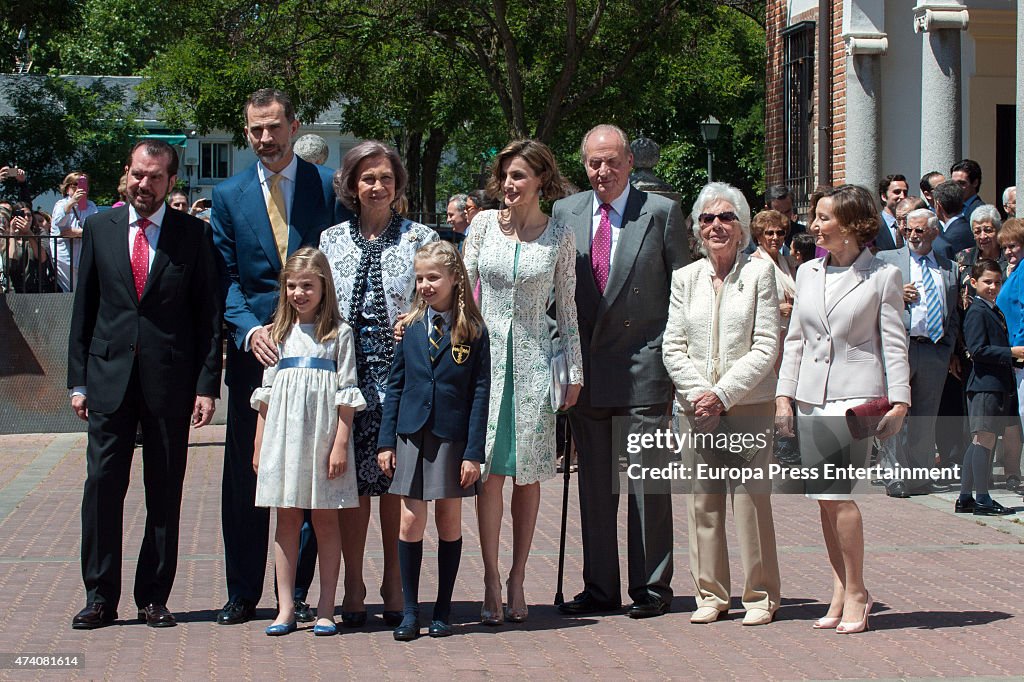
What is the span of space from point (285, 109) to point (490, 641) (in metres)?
2.46

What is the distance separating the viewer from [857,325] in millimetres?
6352

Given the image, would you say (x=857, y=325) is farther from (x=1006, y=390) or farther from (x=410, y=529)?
(x=1006, y=390)

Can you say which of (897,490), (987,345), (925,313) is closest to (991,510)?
(897,490)

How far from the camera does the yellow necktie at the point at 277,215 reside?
675cm

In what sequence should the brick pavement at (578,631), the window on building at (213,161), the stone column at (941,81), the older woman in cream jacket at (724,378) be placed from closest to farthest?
the brick pavement at (578,631), the older woman in cream jacket at (724,378), the stone column at (941,81), the window on building at (213,161)

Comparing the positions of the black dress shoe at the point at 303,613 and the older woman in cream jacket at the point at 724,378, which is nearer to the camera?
the older woman in cream jacket at the point at 724,378

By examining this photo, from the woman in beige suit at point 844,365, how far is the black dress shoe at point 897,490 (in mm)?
4351

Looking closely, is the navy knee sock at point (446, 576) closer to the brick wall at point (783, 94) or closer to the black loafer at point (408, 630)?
the black loafer at point (408, 630)

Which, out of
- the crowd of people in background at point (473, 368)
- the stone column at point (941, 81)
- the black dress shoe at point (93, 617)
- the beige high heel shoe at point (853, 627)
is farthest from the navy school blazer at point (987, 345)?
the black dress shoe at point (93, 617)

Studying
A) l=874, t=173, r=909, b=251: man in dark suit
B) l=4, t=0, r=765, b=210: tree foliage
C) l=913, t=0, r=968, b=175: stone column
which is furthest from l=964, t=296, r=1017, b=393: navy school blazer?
l=4, t=0, r=765, b=210: tree foliage

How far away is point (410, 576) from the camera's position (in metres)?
6.32

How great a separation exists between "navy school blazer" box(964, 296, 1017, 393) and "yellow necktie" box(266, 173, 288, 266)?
5.38m

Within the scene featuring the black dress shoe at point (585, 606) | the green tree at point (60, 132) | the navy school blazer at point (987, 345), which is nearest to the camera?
the black dress shoe at point (585, 606)

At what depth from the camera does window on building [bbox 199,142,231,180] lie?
8600cm
